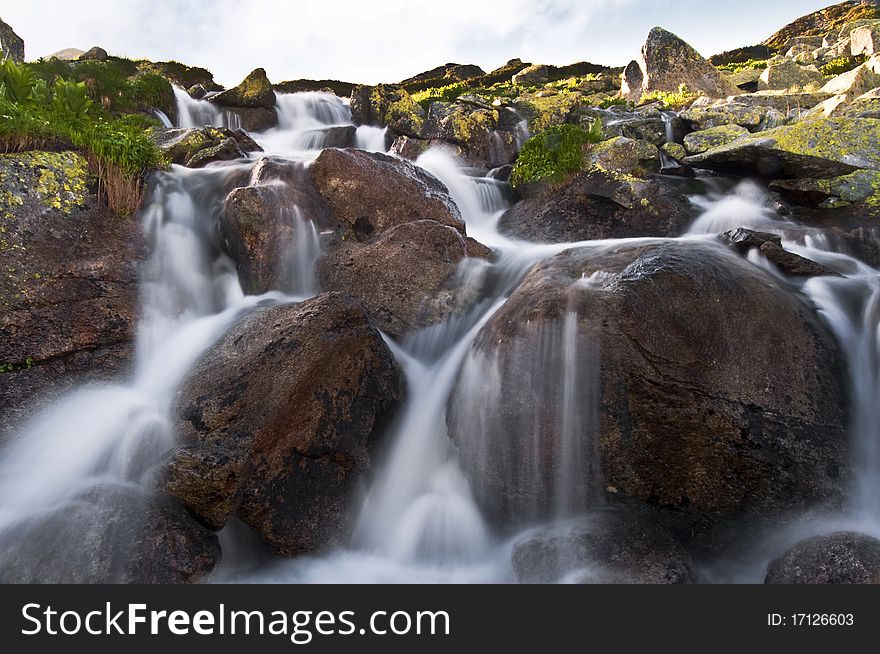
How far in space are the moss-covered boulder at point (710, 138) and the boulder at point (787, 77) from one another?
1313 centimetres

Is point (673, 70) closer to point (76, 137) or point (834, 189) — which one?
point (834, 189)

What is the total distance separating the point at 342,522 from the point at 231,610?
70.9 inches

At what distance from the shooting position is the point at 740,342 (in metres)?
4.56

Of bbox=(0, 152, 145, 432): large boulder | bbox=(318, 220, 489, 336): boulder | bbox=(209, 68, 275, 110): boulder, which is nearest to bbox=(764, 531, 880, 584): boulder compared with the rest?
bbox=(318, 220, 489, 336): boulder

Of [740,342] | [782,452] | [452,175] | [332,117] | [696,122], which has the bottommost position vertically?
[782,452]

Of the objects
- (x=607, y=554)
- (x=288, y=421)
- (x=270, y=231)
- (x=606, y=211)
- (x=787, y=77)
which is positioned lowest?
(x=607, y=554)

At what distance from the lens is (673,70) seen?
24688mm

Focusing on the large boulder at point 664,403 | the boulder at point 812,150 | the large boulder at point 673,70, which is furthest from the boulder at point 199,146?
the large boulder at point 673,70

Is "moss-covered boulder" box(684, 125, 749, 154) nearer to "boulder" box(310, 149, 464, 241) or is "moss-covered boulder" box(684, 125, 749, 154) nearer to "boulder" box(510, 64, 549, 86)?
"boulder" box(310, 149, 464, 241)

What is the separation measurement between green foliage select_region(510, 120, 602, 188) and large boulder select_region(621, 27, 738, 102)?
53.9 ft

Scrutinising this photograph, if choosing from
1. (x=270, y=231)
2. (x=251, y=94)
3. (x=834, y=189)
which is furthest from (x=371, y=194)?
(x=251, y=94)

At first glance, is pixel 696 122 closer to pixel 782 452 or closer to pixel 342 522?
pixel 782 452

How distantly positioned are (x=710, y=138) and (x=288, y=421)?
12.8 metres

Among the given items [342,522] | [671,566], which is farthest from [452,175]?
[671,566]
